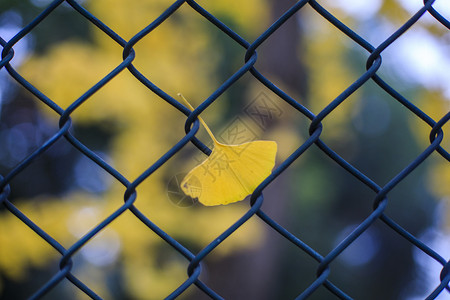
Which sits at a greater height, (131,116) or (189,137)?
(131,116)

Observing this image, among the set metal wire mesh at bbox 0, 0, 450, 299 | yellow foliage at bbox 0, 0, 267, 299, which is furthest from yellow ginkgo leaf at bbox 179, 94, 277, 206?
yellow foliage at bbox 0, 0, 267, 299

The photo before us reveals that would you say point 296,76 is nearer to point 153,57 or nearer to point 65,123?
point 153,57

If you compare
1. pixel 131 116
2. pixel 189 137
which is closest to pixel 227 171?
pixel 189 137

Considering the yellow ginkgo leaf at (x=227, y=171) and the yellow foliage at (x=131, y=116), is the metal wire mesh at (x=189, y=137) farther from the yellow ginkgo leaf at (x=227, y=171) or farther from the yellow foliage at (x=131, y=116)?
the yellow foliage at (x=131, y=116)

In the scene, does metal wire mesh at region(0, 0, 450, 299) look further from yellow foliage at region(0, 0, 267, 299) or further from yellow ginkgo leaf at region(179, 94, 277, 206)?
yellow foliage at region(0, 0, 267, 299)

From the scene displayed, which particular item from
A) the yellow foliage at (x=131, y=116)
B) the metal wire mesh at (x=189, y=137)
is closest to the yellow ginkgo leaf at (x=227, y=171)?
the metal wire mesh at (x=189, y=137)

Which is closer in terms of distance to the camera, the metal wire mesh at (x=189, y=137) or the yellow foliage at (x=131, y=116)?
the metal wire mesh at (x=189, y=137)

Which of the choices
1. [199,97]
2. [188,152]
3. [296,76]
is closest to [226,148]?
[199,97]

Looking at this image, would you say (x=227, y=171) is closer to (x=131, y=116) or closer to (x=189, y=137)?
(x=189, y=137)
